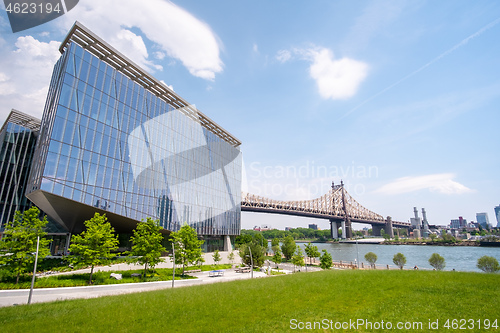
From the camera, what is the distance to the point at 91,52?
33.8 meters

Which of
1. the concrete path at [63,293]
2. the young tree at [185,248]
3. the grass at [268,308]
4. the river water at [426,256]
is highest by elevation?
the young tree at [185,248]

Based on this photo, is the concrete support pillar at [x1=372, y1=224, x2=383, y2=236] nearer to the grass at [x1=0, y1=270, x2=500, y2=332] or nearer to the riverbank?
the riverbank

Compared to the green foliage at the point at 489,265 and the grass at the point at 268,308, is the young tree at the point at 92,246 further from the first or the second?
the green foliage at the point at 489,265

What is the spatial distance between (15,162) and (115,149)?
22288mm

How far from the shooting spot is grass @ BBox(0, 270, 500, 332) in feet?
34.3

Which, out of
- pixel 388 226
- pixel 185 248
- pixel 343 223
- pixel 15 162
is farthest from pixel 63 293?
pixel 388 226

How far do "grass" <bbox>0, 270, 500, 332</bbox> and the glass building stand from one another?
1757 centimetres

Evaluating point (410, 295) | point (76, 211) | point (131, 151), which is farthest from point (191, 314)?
point (131, 151)

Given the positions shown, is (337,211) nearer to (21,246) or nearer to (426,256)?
(426,256)

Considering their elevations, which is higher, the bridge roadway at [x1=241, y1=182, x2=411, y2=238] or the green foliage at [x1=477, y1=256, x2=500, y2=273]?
the bridge roadway at [x1=241, y1=182, x2=411, y2=238]

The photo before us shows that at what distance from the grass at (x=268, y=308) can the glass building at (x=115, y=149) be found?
17570mm

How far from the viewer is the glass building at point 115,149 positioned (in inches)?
1074

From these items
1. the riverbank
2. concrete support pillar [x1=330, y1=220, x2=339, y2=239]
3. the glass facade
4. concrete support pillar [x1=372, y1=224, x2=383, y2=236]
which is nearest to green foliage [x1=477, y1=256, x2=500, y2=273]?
the glass facade

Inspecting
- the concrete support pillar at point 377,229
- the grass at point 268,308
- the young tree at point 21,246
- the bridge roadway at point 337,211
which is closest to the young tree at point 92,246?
the young tree at point 21,246
